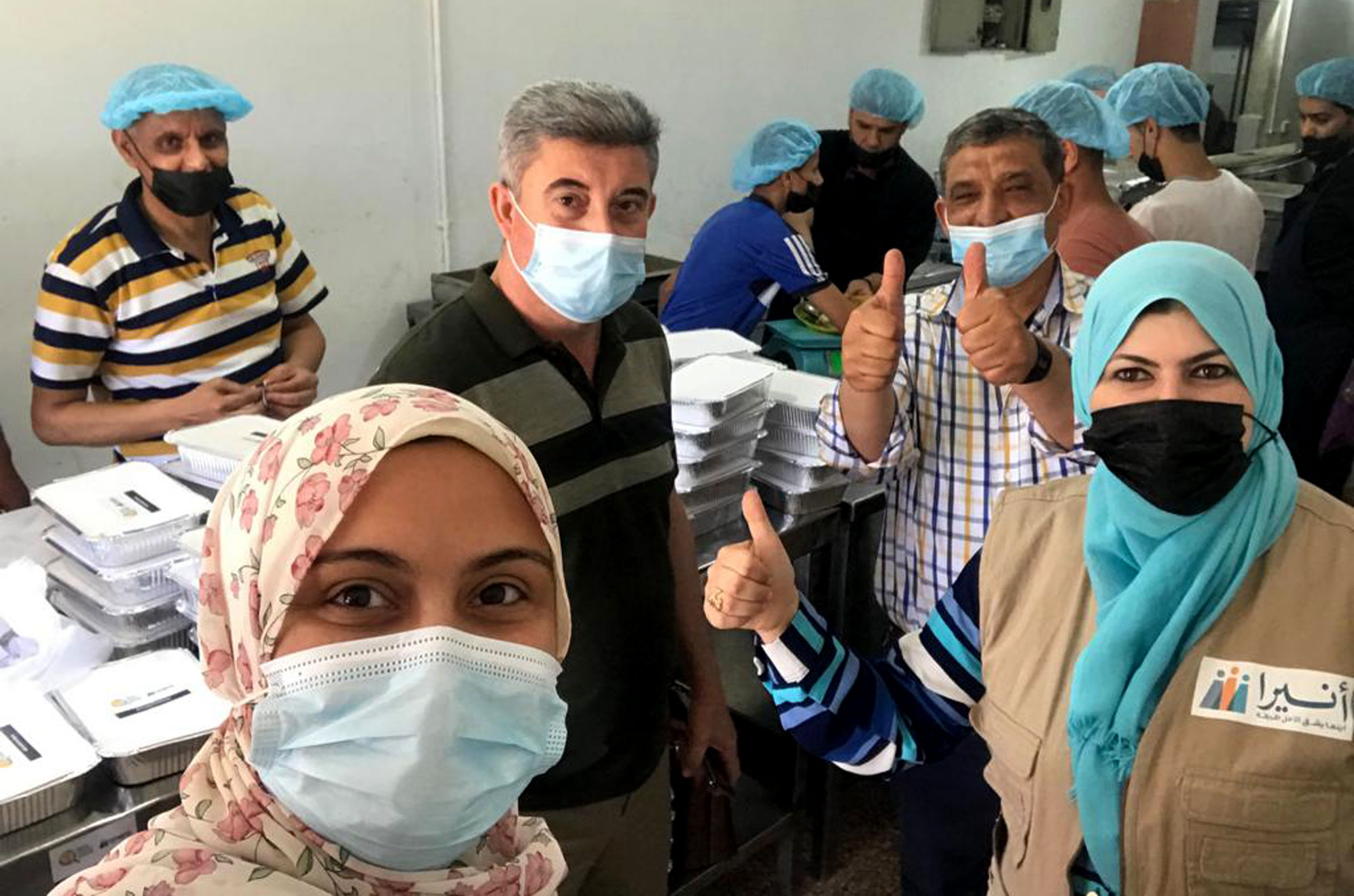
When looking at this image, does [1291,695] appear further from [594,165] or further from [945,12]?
[945,12]

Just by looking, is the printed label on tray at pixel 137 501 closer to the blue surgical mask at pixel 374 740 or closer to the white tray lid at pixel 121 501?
the white tray lid at pixel 121 501

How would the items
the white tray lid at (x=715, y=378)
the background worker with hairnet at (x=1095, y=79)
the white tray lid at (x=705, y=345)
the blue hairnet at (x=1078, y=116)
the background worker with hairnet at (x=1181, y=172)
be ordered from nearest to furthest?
the white tray lid at (x=715, y=378), the white tray lid at (x=705, y=345), the blue hairnet at (x=1078, y=116), the background worker with hairnet at (x=1181, y=172), the background worker with hairnet at (x=1095, y=79)

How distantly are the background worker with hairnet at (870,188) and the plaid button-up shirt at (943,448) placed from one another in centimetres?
218

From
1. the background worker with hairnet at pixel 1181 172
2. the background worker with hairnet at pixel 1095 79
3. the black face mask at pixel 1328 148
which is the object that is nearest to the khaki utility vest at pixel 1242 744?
the background worker with hairnet at pixel 1181 172

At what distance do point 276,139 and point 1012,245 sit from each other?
7.36ft

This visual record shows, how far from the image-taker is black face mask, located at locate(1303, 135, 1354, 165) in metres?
4.45

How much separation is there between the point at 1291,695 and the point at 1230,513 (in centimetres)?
20

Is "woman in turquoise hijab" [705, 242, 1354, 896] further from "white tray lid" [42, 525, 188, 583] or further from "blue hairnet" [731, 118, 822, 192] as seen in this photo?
"blue hairnet" [731, 118, 822, 192]

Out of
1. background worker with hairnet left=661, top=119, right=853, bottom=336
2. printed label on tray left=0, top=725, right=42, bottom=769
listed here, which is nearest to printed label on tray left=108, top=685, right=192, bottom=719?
printed label on tray left=0, top=725, right=42, bottom=769

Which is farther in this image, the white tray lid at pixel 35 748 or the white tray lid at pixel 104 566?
the white tray lid at pixel 104 566

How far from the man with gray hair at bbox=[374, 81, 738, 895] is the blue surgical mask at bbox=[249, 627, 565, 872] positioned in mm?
653

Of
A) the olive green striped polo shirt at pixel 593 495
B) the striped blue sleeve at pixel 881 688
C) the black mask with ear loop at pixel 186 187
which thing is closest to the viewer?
the striped blue sleeve at pixel 881 688

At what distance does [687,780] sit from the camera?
6.25 ft

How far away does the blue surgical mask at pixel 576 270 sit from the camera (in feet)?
5.14
